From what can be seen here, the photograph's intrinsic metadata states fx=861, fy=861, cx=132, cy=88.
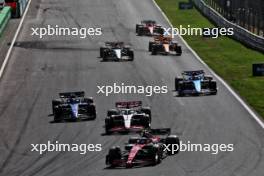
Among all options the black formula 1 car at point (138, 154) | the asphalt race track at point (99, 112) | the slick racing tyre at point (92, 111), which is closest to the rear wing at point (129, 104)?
the asphalt race track at point (99, 112)

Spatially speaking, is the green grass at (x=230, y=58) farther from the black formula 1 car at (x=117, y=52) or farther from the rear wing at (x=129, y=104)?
the rear wing at (x=129, y=104)

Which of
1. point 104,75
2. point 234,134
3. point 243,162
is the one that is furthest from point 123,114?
point 104,75

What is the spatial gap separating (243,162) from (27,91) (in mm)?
20104

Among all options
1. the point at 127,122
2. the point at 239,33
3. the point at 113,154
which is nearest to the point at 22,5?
the point at 239,33

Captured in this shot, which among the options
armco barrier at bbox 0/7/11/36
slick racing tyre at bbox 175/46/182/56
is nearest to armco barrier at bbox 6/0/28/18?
armco barrier at bbox 0/7/11/36

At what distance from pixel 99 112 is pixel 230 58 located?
2066 cm

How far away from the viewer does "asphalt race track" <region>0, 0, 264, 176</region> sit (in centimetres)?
3012

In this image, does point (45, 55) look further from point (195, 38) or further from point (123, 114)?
point (123, 114)

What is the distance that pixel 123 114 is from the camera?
117ft

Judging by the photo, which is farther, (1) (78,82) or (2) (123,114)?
(1) (78,82)

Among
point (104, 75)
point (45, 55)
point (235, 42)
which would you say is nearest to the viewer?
point (104, 75)

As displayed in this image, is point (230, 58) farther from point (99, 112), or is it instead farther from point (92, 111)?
point (92, 111)

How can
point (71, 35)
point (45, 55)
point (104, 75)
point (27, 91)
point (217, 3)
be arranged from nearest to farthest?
point (27, 91), point (104, 75), point (45, 55), point (71, 35), point (217, 3)

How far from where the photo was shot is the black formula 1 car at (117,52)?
5678cm
